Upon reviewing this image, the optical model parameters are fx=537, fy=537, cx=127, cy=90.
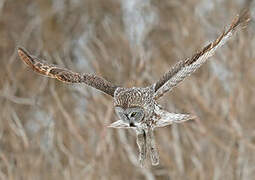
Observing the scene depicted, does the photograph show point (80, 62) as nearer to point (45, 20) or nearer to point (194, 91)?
point (45, 20)

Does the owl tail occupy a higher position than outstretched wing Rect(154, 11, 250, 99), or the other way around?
outstretched wing Rect(154, 11, 250, 99)

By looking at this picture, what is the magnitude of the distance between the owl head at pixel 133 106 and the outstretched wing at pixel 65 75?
9cm

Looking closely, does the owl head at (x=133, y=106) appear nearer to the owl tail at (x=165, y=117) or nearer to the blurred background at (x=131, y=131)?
the owl tail at (x=165, y=117)

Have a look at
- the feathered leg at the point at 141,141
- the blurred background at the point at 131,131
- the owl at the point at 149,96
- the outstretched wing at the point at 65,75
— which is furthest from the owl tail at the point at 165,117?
the blurred background at the point at 131,131

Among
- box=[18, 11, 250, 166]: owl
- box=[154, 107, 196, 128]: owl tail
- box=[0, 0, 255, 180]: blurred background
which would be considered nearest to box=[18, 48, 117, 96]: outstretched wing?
box=[18, 11, 250, 166]: owl

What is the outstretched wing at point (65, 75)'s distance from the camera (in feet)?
7.54

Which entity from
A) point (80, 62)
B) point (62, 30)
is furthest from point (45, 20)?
point (80, 62)

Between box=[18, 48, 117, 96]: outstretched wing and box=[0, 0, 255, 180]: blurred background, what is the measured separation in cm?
269

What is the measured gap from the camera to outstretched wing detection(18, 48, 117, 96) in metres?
2.30

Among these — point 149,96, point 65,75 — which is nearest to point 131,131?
point 65,75

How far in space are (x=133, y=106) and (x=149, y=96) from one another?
0.12 m

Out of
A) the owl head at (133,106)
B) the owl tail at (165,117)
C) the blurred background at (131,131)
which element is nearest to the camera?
the owl head at (133,106)

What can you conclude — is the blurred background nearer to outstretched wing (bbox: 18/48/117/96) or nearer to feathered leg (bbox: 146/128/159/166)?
outstretched wing (bbox: 18/48/117/96)

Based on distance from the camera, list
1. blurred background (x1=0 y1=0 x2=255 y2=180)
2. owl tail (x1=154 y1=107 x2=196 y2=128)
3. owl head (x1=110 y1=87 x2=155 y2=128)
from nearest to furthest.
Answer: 1. owl head (x1=110 y1=87 x2=155 y2=128)
2. owl tail (x1=154 y1=107 x2=196 y2=128)
3. blurred background (x1=0 y1=0 x2=255 y2=180)
